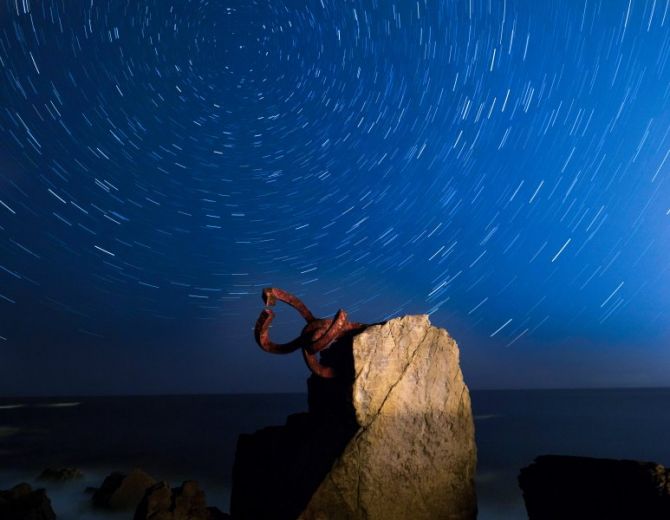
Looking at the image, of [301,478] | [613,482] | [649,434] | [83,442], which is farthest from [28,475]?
[649,434]

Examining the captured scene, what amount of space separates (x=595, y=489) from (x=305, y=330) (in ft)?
9.78

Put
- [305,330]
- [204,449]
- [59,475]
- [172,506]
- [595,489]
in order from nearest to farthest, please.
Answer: [595,489] < [305,330] < [172,506] < [59,475] < [204,449]

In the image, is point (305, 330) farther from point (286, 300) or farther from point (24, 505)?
point (24, 505)

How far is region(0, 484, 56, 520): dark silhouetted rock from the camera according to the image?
1249 centimetres

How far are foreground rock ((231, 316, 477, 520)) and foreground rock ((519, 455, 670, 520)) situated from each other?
0.99 metres

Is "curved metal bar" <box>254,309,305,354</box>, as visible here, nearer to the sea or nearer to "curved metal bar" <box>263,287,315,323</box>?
"curved metal bar" <box>263,287,315,323</box>

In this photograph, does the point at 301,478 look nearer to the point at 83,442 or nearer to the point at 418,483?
the point at 418,483

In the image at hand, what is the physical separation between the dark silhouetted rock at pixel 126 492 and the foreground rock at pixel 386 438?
1325 cm

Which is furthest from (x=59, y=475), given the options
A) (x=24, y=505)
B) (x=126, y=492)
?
(x=24, y=505)

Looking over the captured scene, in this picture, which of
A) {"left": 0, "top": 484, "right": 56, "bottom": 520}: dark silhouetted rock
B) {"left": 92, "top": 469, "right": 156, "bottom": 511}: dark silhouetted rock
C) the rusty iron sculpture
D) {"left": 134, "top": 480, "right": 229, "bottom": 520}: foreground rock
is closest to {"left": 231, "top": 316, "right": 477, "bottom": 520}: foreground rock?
the rusty iron sculpture

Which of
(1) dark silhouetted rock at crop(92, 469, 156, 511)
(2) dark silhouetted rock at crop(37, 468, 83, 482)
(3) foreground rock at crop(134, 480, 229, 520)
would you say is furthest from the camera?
(2) dark silhouetted rock at crop(37, 468, 83, 482)

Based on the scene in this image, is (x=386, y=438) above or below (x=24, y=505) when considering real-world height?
below

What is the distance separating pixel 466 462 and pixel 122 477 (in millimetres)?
16498

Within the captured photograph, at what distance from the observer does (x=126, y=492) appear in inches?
681
